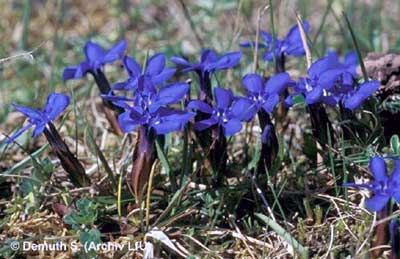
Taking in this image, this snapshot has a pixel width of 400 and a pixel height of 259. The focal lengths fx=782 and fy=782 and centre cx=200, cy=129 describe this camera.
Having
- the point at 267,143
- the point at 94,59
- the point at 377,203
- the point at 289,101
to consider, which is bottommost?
the point at 377,203

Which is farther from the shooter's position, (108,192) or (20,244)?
(108,192)

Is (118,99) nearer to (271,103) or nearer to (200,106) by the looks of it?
(200,106)

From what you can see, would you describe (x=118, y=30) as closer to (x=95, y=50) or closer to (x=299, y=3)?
(x=299, y=3)

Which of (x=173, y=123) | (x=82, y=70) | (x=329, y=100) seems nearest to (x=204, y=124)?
(x=173, y=123)

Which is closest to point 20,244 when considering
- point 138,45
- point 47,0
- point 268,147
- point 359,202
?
point 268,147

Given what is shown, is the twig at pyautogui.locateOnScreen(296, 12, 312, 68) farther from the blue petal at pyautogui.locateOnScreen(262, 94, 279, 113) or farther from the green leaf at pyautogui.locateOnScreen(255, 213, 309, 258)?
the green leaf at pyautogui.locateOnScreen(255, 213, 309, 258)

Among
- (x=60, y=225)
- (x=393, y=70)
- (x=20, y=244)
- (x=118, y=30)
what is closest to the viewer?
(x=20, y=244)

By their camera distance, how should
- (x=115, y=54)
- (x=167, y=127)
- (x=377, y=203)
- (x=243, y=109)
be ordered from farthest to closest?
(x=115, y=54)
(x=243, y=109)
(x=167, y=127)
(x=377, y=203)

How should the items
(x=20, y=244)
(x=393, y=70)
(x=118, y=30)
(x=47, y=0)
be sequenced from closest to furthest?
(x=20, y=244) < (x=393, y=70) < (x=118, y=30) < (x=47, y=0)
